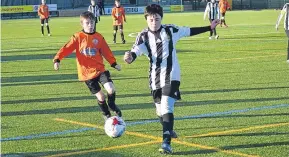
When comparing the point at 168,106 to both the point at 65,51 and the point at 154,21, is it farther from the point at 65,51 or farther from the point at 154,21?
the point at 65,51

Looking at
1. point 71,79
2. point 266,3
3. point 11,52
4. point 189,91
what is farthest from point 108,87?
point 266,3

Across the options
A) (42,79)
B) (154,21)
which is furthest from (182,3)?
(154,21)

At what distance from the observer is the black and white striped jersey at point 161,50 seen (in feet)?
28.9

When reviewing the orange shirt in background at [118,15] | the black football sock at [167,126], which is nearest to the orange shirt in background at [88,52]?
the black football sock at [167,126]

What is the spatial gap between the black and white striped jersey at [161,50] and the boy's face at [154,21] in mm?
96

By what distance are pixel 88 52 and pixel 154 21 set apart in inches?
87.6

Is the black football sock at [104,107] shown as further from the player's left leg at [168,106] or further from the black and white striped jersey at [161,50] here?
the player's left leg at [168,106]

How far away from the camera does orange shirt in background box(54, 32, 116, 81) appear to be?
10.5m

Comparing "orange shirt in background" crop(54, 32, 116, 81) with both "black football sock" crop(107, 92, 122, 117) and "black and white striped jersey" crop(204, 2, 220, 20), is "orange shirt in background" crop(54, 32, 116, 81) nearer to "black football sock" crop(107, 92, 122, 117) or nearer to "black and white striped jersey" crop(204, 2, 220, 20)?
"black football sock" crop(107, 92, 122, 117)

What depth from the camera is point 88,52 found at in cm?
1056

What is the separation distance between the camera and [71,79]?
17.3 metres

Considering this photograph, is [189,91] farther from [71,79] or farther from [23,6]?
[23,6]

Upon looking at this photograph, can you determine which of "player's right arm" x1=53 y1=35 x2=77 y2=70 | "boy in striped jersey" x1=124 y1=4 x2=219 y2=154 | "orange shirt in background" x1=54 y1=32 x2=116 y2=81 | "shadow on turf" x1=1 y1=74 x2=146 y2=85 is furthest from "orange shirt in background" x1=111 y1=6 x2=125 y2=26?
"boy in striped jersey" x1=124 y1=4 x2=219 y2=154

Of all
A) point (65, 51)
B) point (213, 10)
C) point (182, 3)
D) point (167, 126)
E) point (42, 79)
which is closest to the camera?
point (167, 126)
